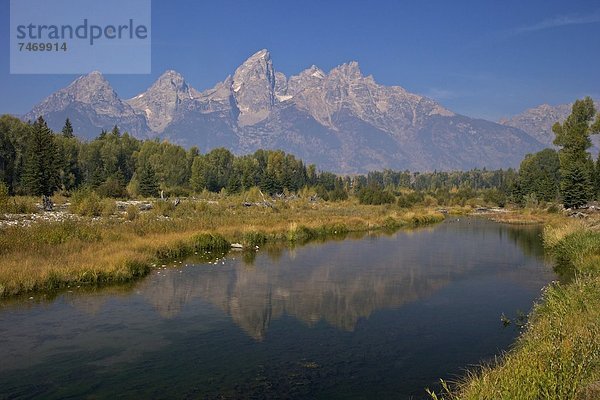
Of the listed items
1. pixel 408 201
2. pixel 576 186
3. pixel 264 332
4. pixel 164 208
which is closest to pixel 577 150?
pixel 576 186

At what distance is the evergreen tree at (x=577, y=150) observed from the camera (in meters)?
70.1

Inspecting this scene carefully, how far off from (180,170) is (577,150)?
93.6 meters

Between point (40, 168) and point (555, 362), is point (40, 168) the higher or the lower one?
the higher one

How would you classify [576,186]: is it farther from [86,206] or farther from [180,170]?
[180,170]

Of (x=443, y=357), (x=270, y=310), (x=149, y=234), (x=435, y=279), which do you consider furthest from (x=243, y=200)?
(x=443, y=357)

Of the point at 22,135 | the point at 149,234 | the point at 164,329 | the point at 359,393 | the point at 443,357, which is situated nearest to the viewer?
the point at 359,393

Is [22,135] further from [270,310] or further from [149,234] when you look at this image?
[270,310]

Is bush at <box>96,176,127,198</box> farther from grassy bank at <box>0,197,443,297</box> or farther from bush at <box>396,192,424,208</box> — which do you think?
bush at <box>396,192,424,208</box>

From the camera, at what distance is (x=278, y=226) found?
47438mm

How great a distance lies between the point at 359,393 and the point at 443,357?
4.13 metres

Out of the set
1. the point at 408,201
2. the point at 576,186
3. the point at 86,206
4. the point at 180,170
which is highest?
the point at 180,170

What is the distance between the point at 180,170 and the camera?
129m

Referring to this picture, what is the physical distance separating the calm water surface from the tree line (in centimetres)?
4090

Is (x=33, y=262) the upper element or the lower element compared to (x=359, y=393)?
upper
